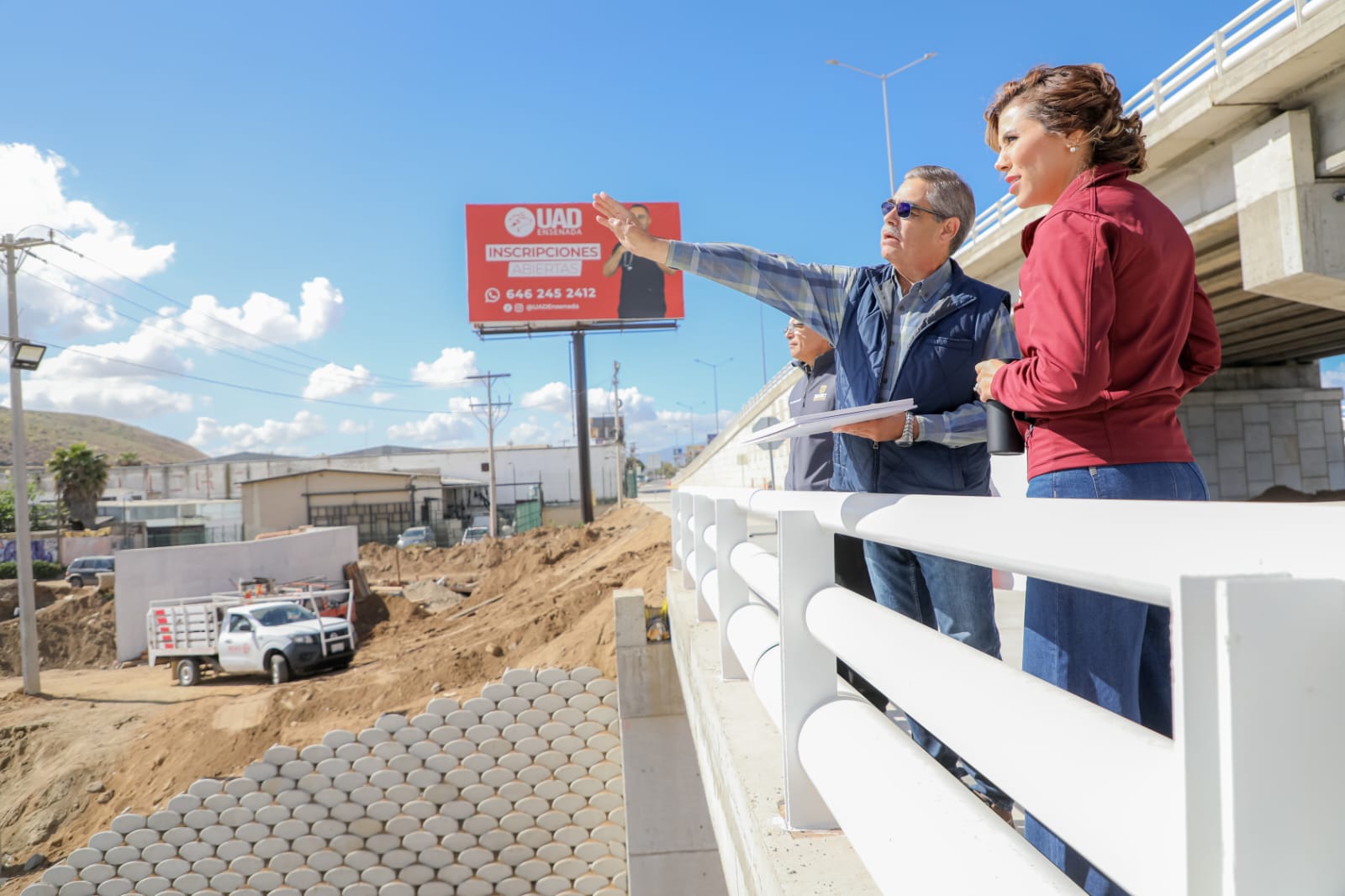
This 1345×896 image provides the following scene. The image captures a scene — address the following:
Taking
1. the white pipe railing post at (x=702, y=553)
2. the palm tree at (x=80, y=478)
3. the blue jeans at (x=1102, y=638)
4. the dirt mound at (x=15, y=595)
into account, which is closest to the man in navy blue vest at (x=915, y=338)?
the blue jeans at (x=1102, y=638)

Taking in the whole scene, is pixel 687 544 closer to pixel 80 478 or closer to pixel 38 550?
pixel 38 550

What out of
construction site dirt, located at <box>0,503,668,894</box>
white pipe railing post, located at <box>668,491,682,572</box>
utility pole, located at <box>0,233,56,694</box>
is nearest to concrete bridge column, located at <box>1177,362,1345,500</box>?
construction site dirt, located at <box>0,503,668,894</box>

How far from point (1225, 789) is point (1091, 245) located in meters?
1.14

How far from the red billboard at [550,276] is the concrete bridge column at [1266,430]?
2260cm

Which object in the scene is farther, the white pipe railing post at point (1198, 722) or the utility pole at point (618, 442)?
the utility pole at point (618, 442)

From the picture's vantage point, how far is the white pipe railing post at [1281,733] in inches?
25.0

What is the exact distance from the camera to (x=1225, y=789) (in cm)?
64

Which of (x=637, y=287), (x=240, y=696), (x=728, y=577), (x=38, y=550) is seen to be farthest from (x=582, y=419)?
(x=728, y=577)

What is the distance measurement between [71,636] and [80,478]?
97.3 feet

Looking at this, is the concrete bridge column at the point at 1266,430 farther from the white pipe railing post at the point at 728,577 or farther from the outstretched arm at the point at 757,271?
the outstretched arm at the point at 757,271

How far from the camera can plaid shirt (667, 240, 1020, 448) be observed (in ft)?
8.41

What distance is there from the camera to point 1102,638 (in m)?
1.55

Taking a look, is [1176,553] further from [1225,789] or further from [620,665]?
[620,665]

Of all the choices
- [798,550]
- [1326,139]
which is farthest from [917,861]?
[1326,139]
